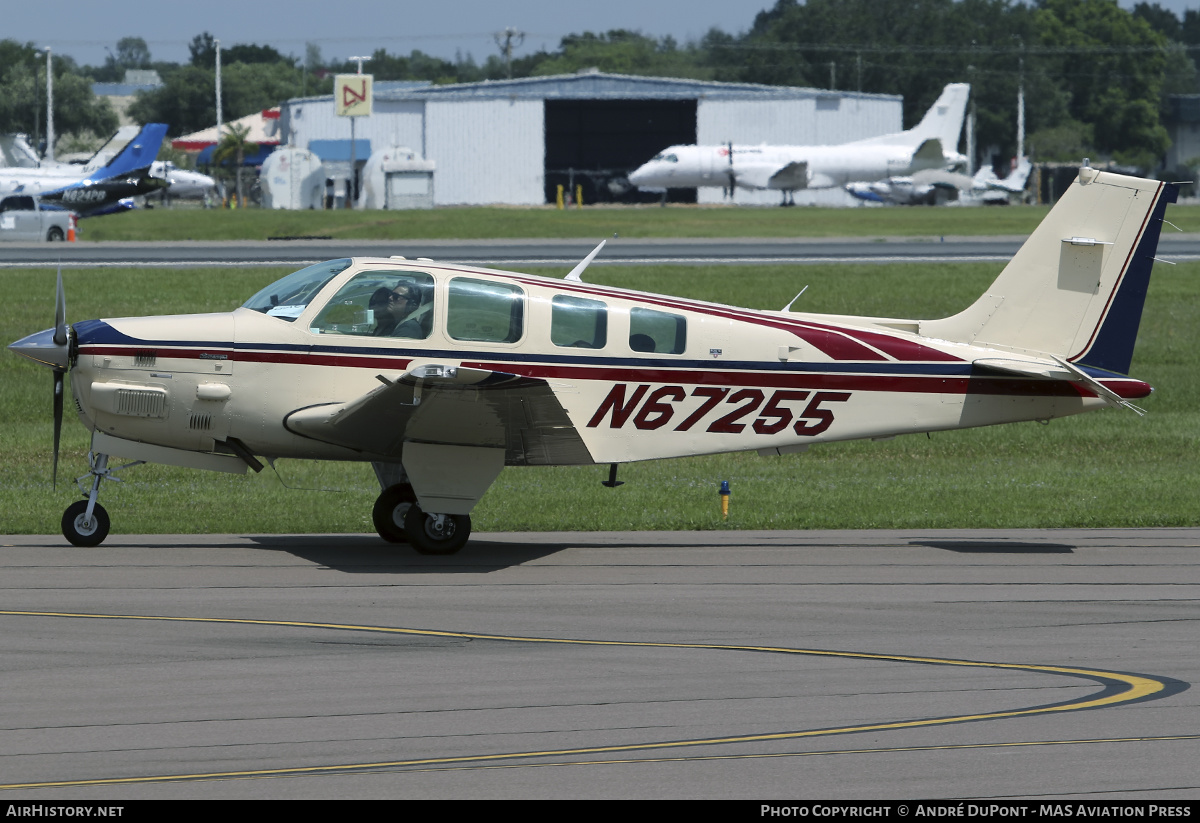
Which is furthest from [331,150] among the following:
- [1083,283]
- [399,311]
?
[1083,283]

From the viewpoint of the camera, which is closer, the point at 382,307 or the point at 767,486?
the point at 382,307

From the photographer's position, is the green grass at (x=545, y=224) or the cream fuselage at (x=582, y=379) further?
the green grass at (x=545, y=224)

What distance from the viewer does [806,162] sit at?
79062mm

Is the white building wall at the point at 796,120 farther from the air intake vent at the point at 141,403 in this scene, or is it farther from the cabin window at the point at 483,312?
the air intake vent at the point at 141,403

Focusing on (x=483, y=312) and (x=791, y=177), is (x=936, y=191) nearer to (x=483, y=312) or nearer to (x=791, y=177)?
(x=791, y=177)

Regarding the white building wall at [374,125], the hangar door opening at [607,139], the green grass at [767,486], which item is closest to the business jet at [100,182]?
the white building wall at [374,125]

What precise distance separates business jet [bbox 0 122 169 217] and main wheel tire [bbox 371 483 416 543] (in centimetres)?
4730

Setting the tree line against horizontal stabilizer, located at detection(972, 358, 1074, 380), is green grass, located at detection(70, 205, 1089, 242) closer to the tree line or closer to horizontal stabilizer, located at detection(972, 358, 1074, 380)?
horizontal stabilizer, located at detection(972, 358, 1074, 380)

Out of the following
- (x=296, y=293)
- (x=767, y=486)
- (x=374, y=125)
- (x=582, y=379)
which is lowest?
(x=767, y=486)

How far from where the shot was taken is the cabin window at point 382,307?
35.8 feet

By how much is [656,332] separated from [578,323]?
658 mm

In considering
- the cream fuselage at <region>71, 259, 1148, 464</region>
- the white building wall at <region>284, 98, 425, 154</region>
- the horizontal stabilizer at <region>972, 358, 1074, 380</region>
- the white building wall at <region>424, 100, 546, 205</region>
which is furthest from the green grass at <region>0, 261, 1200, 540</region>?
the white building wall at <region>284, 98, 425, 154</region>

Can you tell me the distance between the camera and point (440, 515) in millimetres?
11180

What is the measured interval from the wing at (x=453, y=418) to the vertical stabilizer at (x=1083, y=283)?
3.60 m
